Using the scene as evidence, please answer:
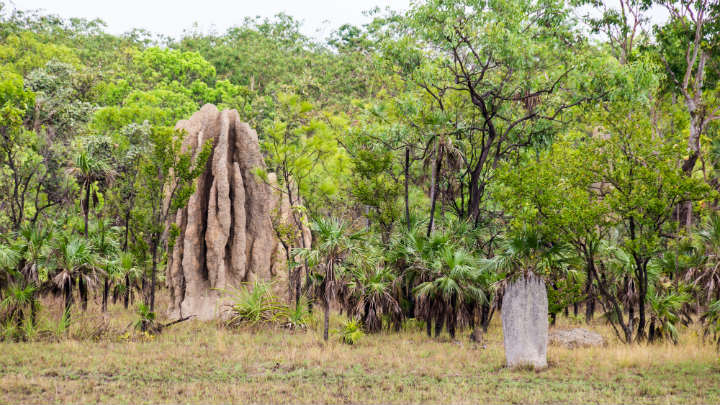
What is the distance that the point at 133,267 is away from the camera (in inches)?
847

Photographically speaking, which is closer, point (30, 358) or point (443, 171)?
point (30, 358)

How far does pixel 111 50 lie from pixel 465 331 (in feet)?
149

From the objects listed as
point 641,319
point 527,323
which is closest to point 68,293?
point 527,323

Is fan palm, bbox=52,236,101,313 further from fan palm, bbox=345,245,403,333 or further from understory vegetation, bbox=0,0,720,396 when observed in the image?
fan palm, bbox=345,245,403,333

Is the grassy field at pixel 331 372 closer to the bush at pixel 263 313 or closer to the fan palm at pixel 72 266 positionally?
the fan palm at pixel 72 266

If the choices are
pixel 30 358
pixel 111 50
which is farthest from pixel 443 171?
pixel 111 50

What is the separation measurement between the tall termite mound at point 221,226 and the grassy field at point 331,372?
4.11 m

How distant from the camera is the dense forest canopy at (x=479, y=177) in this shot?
49.6 feet

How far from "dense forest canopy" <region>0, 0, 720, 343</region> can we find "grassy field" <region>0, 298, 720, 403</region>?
5.62 ft

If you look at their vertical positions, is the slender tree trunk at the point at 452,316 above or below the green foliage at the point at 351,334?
above

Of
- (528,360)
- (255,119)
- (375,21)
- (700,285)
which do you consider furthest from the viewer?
(255,119)

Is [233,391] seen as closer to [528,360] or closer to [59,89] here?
[528,360]

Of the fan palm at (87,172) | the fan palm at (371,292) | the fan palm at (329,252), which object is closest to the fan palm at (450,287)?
the fan palm at (371,292)

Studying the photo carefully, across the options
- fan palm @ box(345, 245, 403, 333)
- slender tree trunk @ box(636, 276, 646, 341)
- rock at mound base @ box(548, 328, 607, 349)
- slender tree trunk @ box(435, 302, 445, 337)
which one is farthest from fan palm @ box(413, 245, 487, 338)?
slender tree trunk @ box(636, 276, 646, 341)
